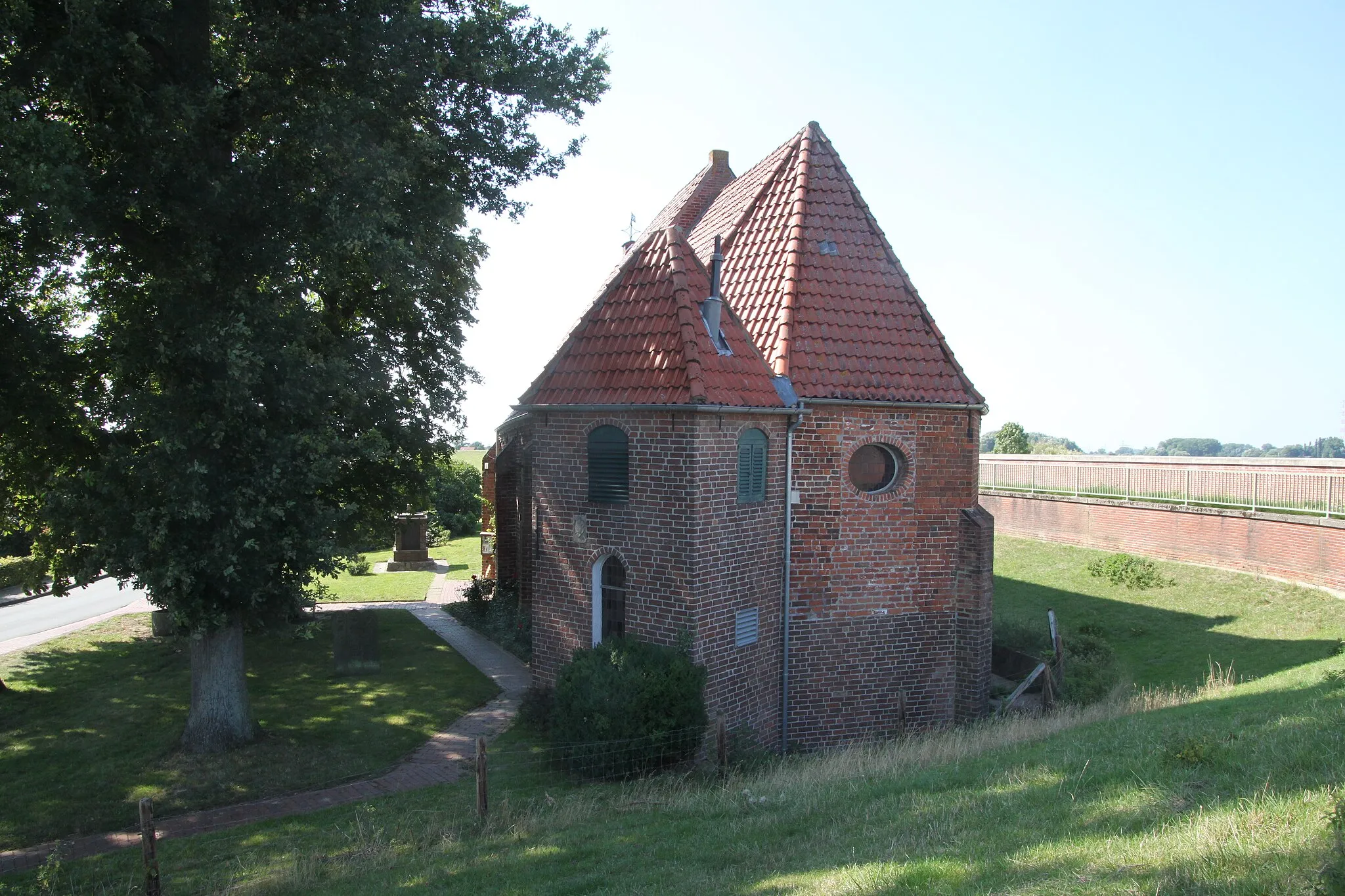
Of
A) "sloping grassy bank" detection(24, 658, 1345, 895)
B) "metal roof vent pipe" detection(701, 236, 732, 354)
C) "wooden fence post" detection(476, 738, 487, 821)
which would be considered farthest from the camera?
"metal roof vent pipe" detection(701, 236, 732, 354)

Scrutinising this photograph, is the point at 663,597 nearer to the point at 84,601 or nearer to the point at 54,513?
the point at 54,513

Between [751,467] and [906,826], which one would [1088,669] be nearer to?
[751,467]

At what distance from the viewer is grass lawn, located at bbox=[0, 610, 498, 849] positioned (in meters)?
10.7

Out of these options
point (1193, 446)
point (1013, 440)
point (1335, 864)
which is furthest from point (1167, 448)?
point (1335, 864)

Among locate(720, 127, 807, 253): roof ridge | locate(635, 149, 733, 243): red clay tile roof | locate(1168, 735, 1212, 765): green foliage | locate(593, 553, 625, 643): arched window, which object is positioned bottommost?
locate(1168, 735, 1212, 765): green foliage

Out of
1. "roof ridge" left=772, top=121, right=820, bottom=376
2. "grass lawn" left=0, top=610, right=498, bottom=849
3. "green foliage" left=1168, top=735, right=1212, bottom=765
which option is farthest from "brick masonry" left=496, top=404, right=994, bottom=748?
"green foliage" left=1168, top=735, right=1212, bottom=765

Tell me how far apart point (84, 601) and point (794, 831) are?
2697 centimetres

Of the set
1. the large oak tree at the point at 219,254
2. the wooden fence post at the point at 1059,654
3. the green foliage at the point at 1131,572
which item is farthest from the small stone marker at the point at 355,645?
the green foliage at the point at 1131,572

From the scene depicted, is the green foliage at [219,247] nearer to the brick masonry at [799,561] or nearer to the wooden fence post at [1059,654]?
the brick masonry at [799,561]

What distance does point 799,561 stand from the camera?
12.9 m

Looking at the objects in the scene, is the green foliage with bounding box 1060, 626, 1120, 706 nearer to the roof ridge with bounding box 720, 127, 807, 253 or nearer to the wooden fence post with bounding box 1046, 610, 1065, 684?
Answer: the wooden fence post with bounding box 1046, 610, 1065, 684

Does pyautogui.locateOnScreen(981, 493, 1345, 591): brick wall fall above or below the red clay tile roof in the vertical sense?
below

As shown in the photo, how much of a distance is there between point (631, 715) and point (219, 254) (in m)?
7.77

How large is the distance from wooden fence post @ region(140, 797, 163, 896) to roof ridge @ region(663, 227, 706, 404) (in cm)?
722
